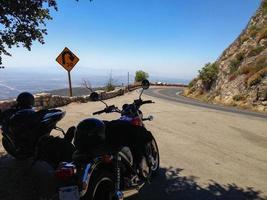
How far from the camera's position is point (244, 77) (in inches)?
1271

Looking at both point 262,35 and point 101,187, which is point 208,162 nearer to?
point 101,187

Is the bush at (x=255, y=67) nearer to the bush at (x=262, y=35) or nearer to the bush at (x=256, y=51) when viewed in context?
the bush at (x=256, y=51)

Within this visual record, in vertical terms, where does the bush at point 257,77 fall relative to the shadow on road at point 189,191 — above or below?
above

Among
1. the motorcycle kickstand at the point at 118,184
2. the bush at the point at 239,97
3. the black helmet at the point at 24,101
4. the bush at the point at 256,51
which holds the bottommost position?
the bush at the point at 239,97

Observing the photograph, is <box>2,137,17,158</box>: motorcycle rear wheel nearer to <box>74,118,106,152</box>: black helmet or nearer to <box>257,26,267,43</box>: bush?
<box>74,118,106,152</box>: black helmet

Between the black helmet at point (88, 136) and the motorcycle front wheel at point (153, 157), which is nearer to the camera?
the black helmet at point (88, 136)

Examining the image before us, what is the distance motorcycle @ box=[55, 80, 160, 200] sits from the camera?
4027 millimetres

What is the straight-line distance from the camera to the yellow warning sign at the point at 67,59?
2015 cm

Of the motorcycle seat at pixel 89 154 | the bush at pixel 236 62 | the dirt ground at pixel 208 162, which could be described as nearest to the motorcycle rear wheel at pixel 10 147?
the dirt ground at pixel 208 162

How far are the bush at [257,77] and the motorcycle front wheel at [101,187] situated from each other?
2644cm

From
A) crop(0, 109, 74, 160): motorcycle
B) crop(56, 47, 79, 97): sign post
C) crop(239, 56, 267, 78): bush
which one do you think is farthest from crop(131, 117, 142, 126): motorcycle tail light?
crop(239, 56, 267, 78): bush

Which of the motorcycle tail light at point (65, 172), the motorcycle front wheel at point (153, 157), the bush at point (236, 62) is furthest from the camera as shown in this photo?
the bush at point (236, 62)

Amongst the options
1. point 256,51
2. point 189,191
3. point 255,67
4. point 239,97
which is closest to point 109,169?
point 189,191

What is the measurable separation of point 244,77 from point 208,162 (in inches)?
1014
